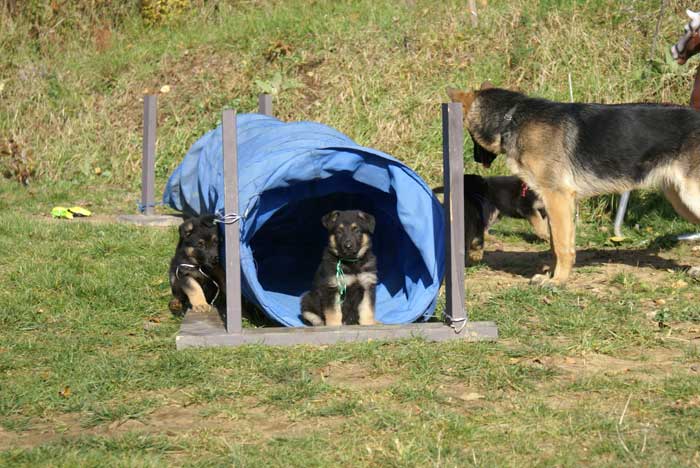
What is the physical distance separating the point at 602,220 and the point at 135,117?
8.54 metres

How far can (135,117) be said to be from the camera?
1546cm

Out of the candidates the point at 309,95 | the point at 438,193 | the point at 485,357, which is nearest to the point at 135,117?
the point at 309,95

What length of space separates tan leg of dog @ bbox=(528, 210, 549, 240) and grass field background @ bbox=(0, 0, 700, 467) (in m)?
0.26

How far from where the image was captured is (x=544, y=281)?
7816 mm

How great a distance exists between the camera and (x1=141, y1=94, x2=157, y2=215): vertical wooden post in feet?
38.6

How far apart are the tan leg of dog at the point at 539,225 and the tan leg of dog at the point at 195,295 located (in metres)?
4.53

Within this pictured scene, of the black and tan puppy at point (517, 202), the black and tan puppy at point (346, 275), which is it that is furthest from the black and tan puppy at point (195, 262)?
the black and tan puppy at point (517, 202)

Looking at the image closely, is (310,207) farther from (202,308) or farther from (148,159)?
(148,159)

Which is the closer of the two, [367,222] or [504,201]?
[367,222]

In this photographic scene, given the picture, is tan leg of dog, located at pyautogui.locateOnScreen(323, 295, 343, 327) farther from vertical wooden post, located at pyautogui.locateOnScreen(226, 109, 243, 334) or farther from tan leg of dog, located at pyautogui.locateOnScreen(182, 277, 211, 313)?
tan leg of dog, located at pyautogui.locateOnScreen(182, 277, 211, 313)

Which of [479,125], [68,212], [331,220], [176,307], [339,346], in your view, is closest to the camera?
[339,346]

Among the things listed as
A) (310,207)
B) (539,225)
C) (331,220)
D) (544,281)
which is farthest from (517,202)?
(331,220)

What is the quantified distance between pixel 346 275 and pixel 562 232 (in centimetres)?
245

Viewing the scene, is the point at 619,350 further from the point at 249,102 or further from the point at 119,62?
the point at 119,62
